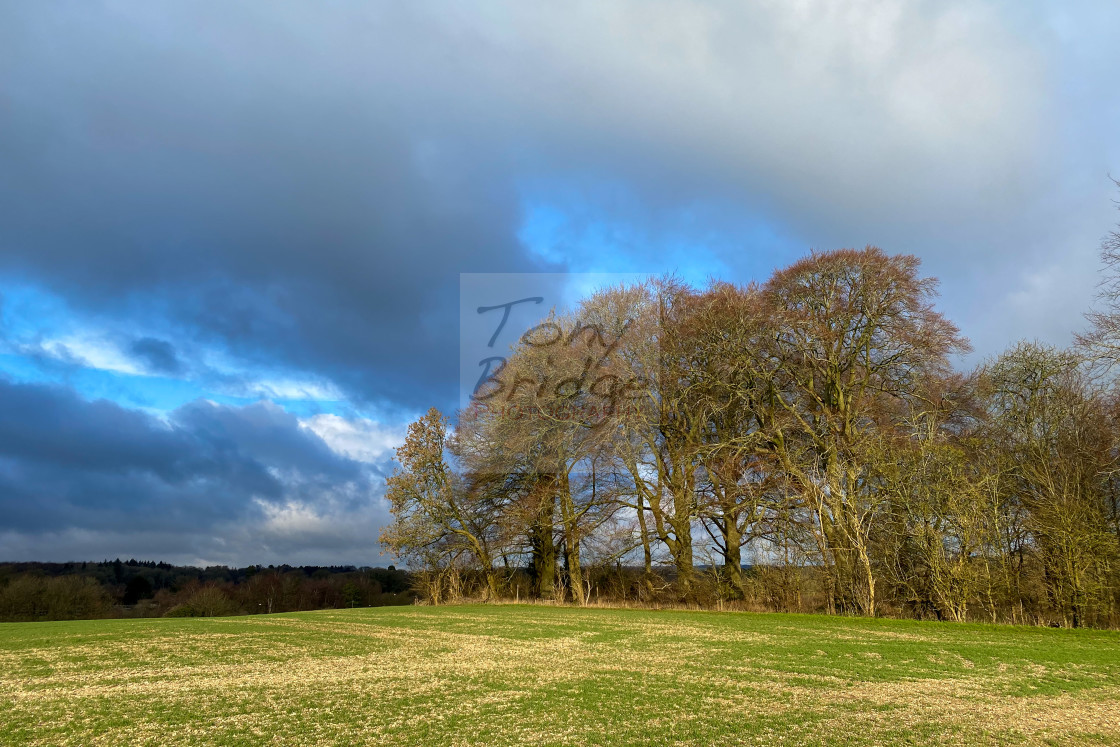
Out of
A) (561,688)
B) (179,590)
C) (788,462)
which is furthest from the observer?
(179,590)

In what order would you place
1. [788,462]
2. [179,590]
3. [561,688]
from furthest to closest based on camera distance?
[179,590], [788,462], [561,688]

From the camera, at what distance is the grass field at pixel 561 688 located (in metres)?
6.11

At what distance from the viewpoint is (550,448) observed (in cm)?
2703

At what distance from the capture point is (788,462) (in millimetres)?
21859

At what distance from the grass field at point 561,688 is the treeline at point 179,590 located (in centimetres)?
2086

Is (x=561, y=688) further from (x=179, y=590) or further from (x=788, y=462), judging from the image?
(x=179, y=590)

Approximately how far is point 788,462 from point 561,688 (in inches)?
610

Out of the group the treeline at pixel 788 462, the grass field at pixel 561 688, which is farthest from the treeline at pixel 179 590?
the grass field at pixel 561 688

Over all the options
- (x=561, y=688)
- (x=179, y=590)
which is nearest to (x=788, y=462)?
(x=561, y=688)

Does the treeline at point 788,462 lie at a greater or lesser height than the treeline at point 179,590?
greater

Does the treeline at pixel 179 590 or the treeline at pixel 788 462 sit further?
the treeline at pixel 179 590

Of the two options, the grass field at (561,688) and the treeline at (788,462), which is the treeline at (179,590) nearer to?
the treeline at (788,462)

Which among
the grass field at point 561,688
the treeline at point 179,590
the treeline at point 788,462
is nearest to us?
the grass field at point 561,688

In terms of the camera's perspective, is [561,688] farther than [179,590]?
No
